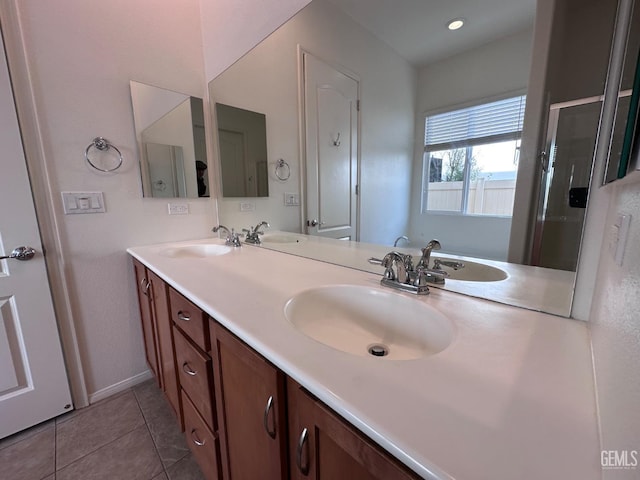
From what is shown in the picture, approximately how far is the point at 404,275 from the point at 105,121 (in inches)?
69.9

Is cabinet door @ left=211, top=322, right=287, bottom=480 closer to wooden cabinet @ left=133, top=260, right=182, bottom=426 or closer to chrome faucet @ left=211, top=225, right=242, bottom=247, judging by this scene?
wooden cabinet @ left=133, top=260, right=182, bottom=426

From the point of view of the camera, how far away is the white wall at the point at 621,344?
27 cm

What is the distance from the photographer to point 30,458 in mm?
1231

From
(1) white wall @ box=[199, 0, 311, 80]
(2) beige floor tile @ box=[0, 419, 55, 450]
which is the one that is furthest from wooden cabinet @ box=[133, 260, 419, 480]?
(1) white wall @ box=[199, 0, 311, 80]

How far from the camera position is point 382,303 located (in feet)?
2.84

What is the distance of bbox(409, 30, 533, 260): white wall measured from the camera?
69cm

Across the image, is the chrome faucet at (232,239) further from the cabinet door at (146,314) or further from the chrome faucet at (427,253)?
the chrome faucet at (427,253)

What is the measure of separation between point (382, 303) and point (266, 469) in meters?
0.53

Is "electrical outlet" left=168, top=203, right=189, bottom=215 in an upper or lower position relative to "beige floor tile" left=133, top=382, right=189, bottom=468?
upper

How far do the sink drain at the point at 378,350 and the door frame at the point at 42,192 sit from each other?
1663 mm

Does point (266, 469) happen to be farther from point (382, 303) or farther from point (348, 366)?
point (382, 303)

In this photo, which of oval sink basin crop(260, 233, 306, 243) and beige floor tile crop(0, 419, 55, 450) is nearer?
beige floor tile crop(0, 419, 55, 450)

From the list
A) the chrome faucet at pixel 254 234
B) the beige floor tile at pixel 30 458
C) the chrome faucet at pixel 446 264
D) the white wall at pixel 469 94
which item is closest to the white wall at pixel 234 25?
the white wall at pixel 469 94

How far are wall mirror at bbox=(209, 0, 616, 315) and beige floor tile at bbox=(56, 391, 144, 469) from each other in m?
1.36
